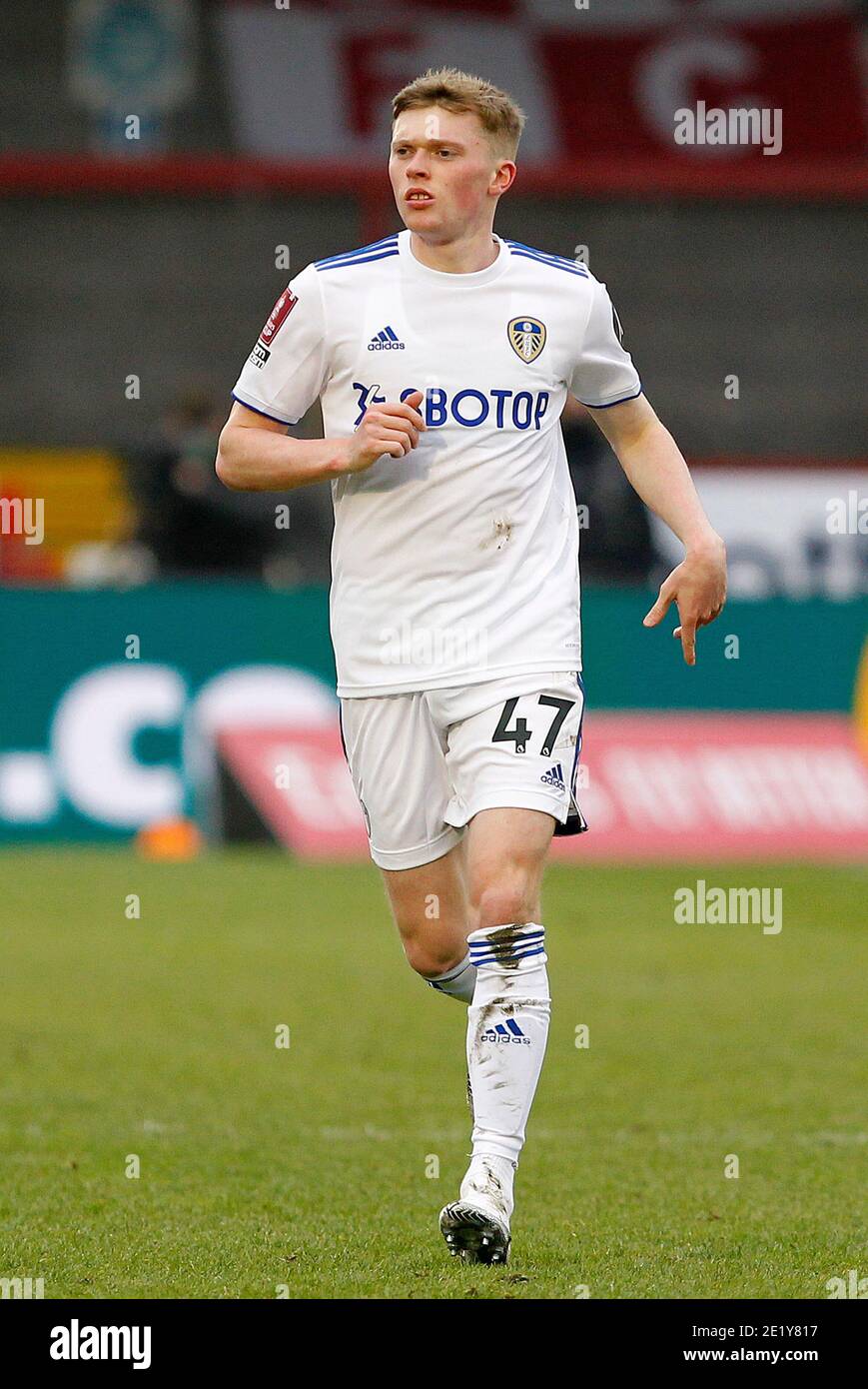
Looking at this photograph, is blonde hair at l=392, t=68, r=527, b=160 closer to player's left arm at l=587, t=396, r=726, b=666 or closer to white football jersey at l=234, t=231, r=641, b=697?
white football jersey at l=234, t=231, r=641, b=697

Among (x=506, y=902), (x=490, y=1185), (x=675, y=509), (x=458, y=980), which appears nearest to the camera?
(x=490, y=1185)

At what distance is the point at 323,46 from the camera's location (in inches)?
941

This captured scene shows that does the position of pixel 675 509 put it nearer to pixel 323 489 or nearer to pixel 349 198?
pixel 323 489

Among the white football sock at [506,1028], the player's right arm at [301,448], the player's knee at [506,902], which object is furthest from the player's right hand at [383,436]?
the white football sock at [506,1028]

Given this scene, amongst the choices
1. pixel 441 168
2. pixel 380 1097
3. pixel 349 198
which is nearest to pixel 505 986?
pixel 441 168

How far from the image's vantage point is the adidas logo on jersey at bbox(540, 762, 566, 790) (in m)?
5.57

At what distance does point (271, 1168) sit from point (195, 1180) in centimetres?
28

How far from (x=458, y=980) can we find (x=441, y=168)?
2.08 m

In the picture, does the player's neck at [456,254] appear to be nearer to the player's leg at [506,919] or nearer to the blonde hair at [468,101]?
the blonde hair at [468,101]

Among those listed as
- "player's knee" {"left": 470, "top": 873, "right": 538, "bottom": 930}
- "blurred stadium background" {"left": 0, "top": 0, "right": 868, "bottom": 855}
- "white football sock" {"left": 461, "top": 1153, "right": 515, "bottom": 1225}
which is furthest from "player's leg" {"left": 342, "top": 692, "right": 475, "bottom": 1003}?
"blurred stadium background" {"left": 0, "top": 0, "right": 868, "bottom": 855}

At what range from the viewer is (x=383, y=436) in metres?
5.38

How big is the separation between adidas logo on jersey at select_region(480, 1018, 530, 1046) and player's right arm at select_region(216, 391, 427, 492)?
1305mm
